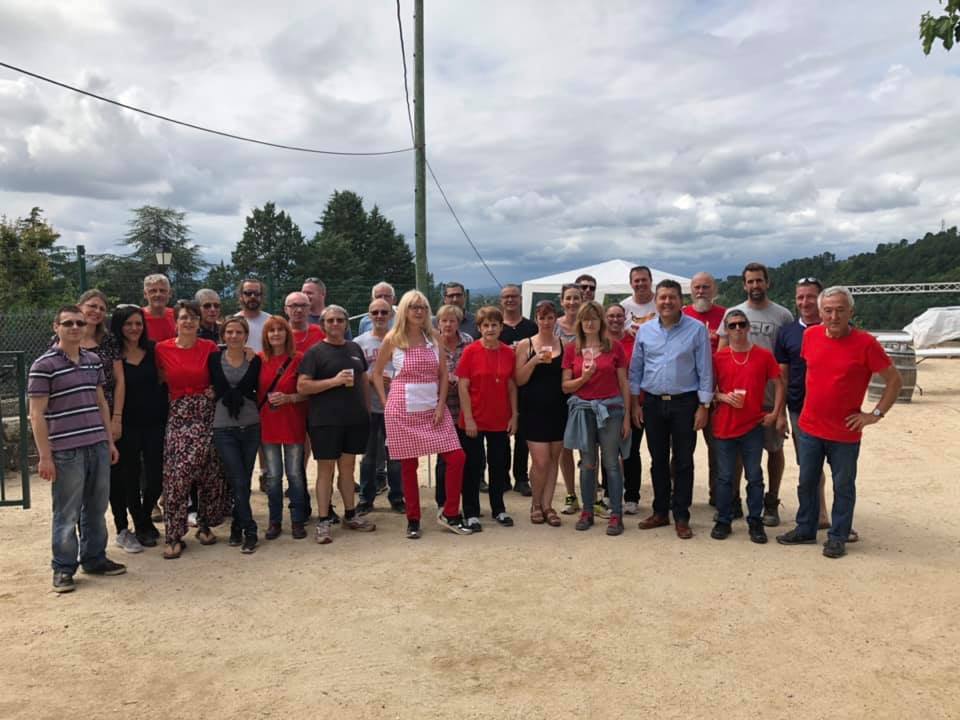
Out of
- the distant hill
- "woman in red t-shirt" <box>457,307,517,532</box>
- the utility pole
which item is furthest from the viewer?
the distant hill

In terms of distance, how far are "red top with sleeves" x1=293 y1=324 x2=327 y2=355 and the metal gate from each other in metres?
2.10

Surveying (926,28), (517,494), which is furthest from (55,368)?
(926,28)

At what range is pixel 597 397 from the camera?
5047 millimetres

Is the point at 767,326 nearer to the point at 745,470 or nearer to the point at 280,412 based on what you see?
the point at 745,470

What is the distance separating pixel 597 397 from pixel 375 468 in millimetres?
2019

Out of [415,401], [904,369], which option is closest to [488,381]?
[415,401]

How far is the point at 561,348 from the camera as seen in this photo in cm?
523

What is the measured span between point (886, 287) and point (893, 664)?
94.2ft

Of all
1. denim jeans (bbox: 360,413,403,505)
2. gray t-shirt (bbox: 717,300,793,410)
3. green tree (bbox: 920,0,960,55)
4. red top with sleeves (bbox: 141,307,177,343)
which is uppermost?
green tree (bbox: 920,0,960,55)

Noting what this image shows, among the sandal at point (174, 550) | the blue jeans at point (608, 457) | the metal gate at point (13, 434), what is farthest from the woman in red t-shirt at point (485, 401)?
the metal gate at point (13, 434)

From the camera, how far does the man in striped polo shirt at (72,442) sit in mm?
3947

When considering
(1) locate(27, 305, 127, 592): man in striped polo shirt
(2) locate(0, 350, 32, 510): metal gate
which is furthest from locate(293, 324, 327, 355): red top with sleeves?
(2) locate(0, 350, 32, 510): metal gate

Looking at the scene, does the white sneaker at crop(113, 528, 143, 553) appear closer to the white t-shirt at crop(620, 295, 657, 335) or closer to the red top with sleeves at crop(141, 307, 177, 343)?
the red top with sleeves at crop(141, 307, 177, 343)

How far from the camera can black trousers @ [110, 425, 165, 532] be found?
4.75m
